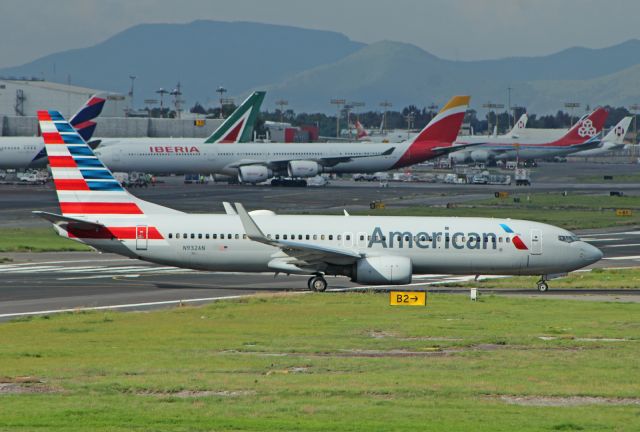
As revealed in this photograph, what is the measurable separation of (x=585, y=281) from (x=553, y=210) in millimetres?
51616

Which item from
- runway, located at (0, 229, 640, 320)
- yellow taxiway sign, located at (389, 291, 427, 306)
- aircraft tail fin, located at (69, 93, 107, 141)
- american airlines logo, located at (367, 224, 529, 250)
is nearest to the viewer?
yellow taxiway sign, located at (389, 291, 427, 306)

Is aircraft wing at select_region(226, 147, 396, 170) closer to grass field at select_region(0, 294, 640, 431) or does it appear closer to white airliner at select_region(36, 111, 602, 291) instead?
white airliner at select_region(36, 111, 602, 291)

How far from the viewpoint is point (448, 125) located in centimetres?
13888

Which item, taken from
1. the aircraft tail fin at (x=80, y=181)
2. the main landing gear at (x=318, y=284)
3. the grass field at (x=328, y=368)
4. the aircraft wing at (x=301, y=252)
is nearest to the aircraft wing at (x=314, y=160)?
the aircraft tail fin at (x=80, y=181)

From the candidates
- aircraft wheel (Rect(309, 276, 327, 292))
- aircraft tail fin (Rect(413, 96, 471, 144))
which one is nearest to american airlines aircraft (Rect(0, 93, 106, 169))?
aircraft tail fin (Rect(413, 96, 471, 144))

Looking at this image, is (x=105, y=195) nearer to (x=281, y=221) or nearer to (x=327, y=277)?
(x=281, y=221)

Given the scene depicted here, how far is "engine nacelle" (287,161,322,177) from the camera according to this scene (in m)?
140

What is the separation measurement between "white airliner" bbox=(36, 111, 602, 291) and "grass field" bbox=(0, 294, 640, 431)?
256 inches

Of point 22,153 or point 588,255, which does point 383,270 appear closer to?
point 588,255

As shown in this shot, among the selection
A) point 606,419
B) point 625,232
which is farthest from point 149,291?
point 625,232

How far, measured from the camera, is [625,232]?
94.4 metres

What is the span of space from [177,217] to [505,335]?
21.7 m

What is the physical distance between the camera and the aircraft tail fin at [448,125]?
138 metres

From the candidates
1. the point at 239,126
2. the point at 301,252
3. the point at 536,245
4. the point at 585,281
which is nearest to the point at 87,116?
the point at 239,126
